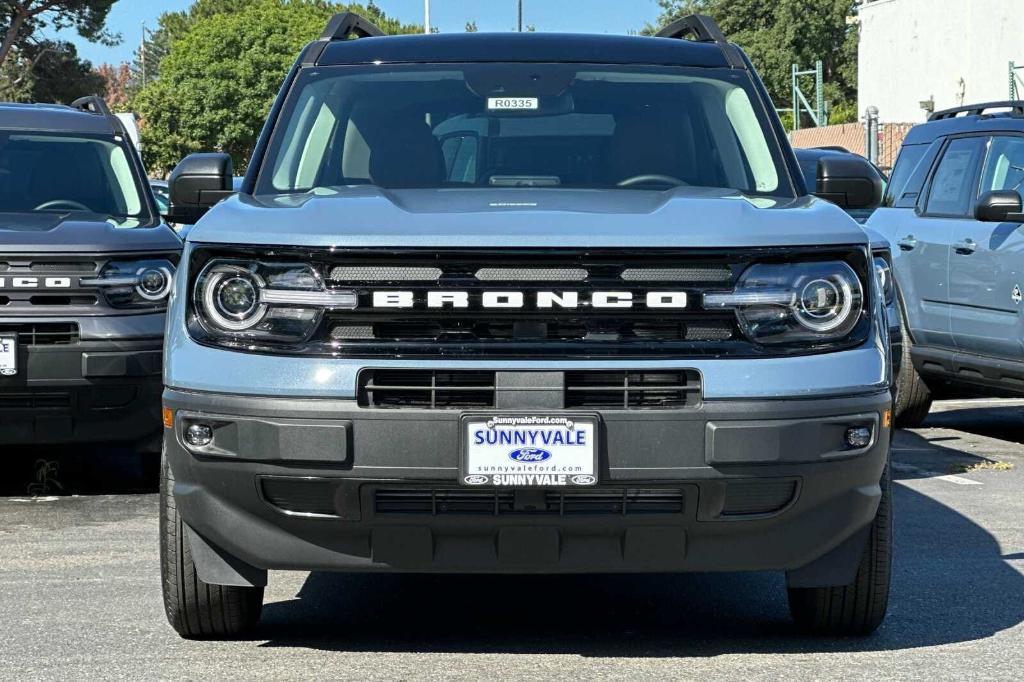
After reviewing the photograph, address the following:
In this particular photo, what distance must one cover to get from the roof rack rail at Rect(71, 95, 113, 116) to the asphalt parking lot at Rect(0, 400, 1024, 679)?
343 centimetres

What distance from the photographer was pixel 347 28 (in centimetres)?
684

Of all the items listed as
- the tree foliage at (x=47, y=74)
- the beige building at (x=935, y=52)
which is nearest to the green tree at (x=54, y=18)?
the tree foliage at (x=47, y=74)

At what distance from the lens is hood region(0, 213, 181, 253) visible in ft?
27.7

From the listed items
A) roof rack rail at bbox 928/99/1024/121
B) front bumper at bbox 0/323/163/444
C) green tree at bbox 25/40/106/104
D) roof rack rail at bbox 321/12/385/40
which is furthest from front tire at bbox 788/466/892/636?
green tree at bbox 25/40/106/104

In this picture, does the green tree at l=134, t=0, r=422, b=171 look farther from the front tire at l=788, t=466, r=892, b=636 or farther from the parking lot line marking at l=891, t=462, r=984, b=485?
the front tire at l=788, t=466, r=892, b=636

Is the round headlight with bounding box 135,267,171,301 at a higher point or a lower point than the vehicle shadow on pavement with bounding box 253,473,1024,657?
higher

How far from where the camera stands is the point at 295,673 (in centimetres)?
507

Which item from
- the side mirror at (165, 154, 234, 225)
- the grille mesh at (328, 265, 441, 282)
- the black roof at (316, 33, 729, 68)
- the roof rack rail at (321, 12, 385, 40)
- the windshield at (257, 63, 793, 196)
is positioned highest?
the roof rack rail at (321, 12, 385, 40)

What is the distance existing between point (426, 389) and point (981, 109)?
8.08 metres

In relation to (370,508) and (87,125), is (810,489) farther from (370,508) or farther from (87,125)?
(87,125)

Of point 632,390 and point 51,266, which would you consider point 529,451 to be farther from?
point 51,266

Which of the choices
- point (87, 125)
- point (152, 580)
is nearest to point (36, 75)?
point (87, 125)

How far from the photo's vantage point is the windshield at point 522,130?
19.8 ft

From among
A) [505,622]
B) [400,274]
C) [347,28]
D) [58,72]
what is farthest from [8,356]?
[58,72]
